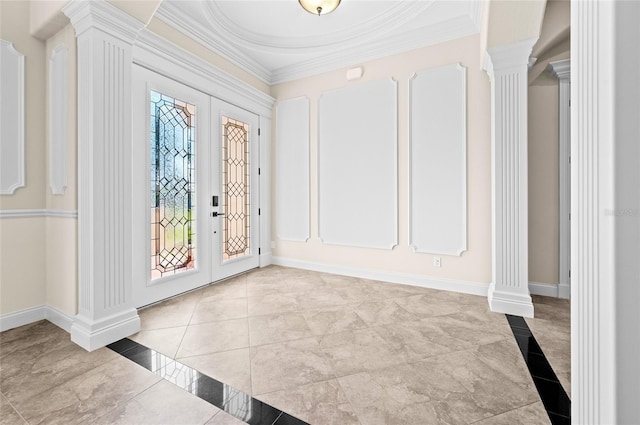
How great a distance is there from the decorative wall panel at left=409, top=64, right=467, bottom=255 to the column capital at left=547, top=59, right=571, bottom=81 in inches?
36.4

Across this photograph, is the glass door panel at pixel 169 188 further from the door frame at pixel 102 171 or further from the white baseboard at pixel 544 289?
the white baseboard at pixel 544 289

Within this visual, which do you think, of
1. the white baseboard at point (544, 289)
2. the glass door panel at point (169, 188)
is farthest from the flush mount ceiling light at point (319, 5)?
the white baseboard at point (544, 289)

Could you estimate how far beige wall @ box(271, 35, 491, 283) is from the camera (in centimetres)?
334

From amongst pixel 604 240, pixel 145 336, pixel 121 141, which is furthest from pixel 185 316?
pixel 604 240

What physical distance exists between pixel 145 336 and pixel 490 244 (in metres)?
3.56

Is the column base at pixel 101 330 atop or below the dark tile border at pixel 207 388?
atop

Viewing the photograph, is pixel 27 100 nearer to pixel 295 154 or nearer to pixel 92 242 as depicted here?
pixel 92 242

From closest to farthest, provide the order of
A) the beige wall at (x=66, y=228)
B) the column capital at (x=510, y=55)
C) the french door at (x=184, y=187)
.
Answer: the beige wall at (x=66, y=228)
the column capital at (x=510, y=55)
the french door at (x=184, y=187)

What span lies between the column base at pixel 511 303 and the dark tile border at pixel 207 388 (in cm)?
231

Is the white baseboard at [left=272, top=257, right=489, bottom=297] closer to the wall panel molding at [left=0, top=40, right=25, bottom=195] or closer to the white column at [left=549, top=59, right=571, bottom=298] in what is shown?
the white column at [left=549, top=59, right=571, bottom=298]

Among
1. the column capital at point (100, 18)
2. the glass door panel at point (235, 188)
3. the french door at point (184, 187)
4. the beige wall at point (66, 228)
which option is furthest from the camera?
the glass door panel at point (235, 188)

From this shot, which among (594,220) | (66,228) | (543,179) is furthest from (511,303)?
(66,228)

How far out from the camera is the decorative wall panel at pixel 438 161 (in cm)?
344

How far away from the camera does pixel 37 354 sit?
207 centimetres
